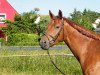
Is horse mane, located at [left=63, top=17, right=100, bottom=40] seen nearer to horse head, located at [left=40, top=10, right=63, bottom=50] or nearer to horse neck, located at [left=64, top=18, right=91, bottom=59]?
horse neck, located at [left=64, top=18, right=91, bottom=59]

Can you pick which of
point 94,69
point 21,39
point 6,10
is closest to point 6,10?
point 6,10

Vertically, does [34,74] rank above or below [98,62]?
below

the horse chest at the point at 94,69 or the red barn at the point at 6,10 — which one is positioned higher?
the horse chest at the point at 94,69

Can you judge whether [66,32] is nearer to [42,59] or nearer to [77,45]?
[77,45]

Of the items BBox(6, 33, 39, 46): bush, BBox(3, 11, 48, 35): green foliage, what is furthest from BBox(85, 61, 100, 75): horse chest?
BBox(3, 11, 48, 35): green foliage

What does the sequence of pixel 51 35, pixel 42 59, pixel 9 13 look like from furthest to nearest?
1. pixel 9 13
2. pixel 42 59
3. pixel 51 35

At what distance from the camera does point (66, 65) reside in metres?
13.9

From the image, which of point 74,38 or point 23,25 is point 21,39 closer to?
point 23,25

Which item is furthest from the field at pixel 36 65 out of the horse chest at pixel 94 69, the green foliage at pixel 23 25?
the green foliage at pixel 23 25

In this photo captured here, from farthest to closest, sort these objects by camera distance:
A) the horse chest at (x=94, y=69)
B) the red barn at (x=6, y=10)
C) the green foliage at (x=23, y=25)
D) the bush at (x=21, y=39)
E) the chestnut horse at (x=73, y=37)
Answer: the red barn at (x=6, y=10) < the green foliage at (x=23, y=25) < the bush at (x=21, y=39) < the chestnut horse at (x=73, y=37) < the horse chest at (x=94, y=69)

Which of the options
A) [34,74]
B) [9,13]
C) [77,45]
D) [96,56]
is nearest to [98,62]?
[96,56]

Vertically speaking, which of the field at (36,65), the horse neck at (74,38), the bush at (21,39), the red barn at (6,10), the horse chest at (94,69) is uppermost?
the horse neck at (74,38)

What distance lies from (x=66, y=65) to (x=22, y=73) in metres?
1.66

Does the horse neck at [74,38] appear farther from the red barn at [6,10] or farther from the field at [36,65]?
the red barn at [6,10]
